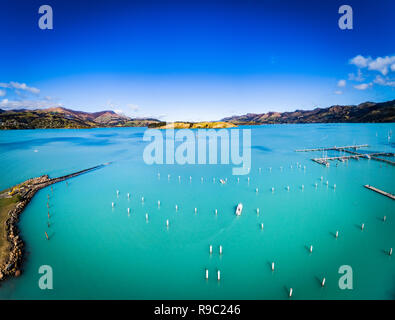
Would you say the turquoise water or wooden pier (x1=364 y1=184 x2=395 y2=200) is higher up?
wooden pier (x1=364 y1=184 x2=395 y2=200)

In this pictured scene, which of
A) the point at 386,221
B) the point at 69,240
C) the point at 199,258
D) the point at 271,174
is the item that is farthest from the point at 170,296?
the point at 271,174

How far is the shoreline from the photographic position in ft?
43.8

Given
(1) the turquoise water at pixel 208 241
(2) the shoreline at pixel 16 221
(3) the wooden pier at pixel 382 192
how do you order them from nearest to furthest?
(1) the turquoise water at pixel 208 241, (2) the shoreline at pixel 16 221, (3) the wooden pier at pixel 382 192

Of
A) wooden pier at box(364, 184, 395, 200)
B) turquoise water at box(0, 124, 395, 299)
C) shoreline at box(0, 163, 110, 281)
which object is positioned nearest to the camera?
turquoise water at box(0, 124, 395, 299)

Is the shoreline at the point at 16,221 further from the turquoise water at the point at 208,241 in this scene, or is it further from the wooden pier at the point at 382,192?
the wooden pier at the point at 382,192

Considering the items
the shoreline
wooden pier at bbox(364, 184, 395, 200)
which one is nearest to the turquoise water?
the shoreline

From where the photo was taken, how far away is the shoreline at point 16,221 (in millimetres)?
13352

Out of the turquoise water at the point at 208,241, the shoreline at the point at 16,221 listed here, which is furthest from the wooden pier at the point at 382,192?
the shoreline at the point at 16,221

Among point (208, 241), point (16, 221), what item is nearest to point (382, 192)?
point (208, 241)

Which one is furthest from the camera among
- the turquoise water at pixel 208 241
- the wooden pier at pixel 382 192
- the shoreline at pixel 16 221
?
the wooden pier at pixel 382 192

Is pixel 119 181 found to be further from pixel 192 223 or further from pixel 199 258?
pixel 199 258

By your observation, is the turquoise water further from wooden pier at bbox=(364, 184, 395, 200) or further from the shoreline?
wooden pier at bbox=(364, 184, 395, 200)
